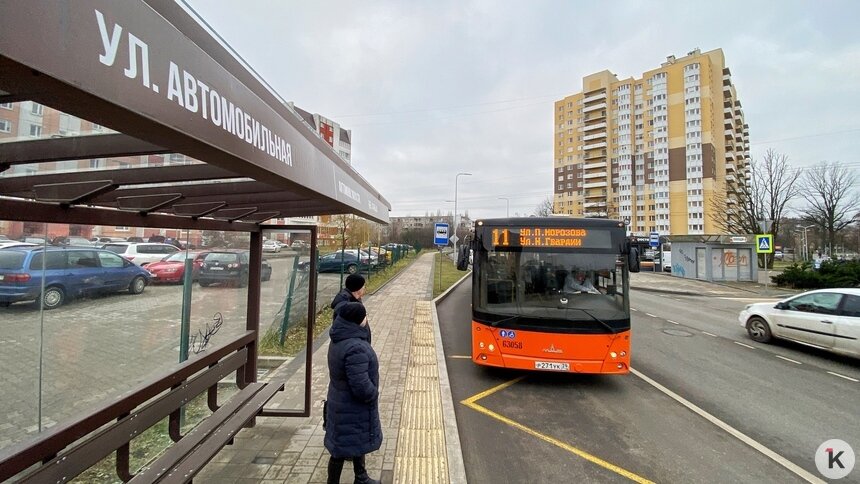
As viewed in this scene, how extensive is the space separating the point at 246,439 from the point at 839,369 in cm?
1043

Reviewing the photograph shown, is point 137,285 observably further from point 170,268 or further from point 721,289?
point 721,289

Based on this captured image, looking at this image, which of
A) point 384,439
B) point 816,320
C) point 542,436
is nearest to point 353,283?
point 384,439

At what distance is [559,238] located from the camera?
6070 mm

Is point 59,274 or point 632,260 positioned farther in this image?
point 632,260

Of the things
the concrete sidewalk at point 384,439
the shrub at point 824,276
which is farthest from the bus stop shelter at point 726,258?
the concrete sidewalk at point 384,439

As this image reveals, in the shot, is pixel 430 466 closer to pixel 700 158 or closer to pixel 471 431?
pixel 471 431

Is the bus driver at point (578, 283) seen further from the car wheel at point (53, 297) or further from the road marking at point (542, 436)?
the car wheel at point (53, 297)

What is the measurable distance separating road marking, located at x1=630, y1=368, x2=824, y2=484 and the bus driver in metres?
1.91

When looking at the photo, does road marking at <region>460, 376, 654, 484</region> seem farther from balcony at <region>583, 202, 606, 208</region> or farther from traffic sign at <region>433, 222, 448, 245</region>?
balcony at <region>583, 202, 606, 208</region>

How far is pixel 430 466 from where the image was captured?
3.46m

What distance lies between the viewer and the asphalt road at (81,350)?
2.53 metres

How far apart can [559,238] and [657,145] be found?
7722 cm

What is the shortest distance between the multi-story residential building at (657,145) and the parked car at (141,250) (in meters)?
61.0

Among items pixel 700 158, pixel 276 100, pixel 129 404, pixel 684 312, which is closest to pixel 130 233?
pixel 129 404
